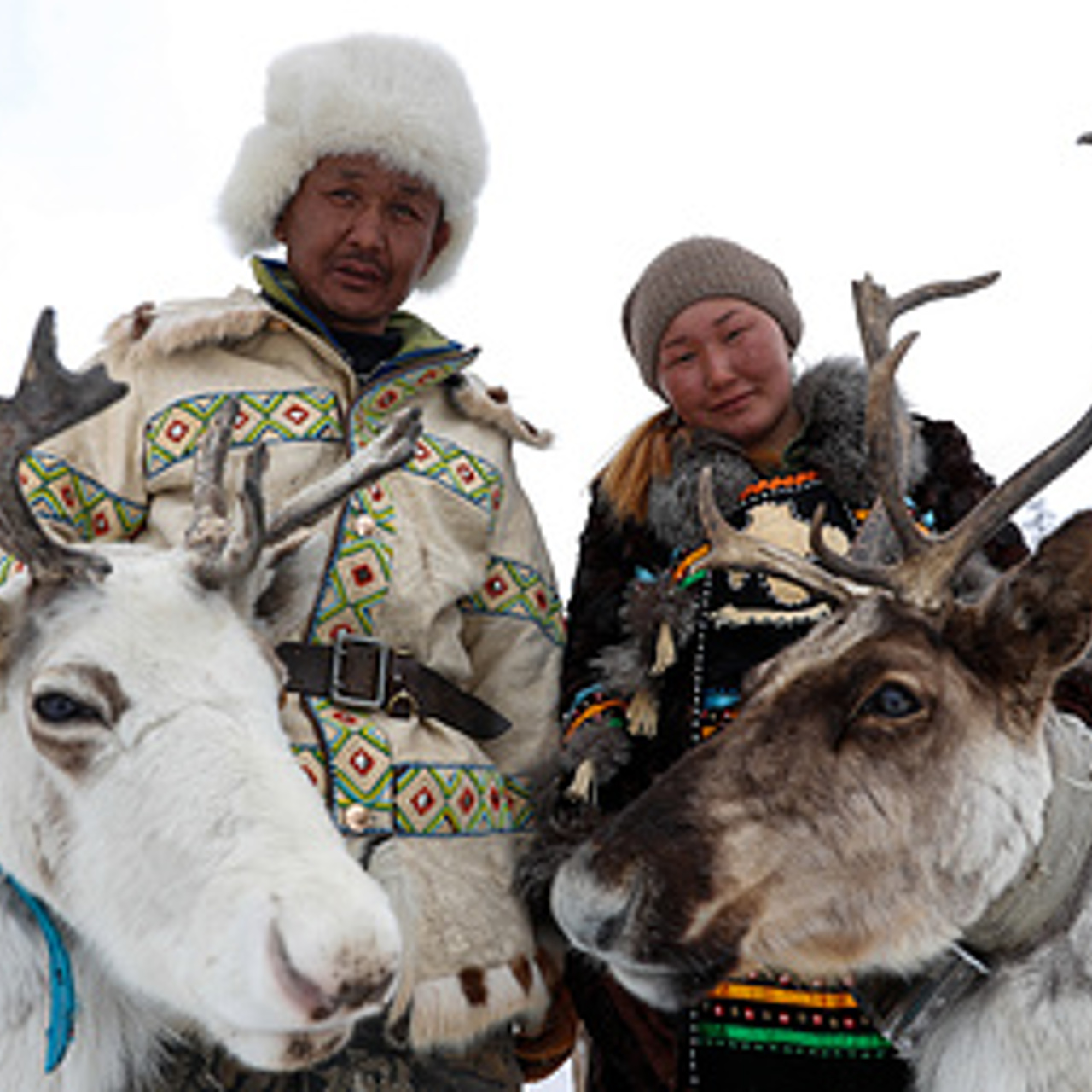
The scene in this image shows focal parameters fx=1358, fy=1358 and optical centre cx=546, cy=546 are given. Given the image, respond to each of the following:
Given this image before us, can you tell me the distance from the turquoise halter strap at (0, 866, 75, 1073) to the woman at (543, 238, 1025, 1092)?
130 centimetres

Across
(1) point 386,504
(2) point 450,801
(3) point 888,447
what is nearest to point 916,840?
(3) point 888,447

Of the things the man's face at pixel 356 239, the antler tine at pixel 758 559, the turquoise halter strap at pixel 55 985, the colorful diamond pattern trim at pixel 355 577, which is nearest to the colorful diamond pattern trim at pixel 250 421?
the colorful diamond pattern trim at pixel 355 577

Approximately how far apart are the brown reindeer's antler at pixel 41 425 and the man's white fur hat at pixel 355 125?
4.85ft

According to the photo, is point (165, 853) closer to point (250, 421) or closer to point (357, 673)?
point (357, 673)

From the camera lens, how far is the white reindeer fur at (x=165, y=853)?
6.80ft

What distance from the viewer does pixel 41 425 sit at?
8.21 feet

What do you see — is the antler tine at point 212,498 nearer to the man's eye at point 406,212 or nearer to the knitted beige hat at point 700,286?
the man's eye at point 406,212

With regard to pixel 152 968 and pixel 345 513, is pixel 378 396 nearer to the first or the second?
pixel 345 513

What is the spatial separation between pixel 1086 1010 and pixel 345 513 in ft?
6.46

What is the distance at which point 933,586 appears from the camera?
9.00ft

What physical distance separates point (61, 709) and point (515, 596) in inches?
62.3

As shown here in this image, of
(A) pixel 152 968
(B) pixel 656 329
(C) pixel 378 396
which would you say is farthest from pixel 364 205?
(A) pixel 152 968

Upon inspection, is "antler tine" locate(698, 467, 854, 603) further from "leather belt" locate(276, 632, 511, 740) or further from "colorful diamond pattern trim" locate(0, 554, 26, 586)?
"colorful diamond pattern trim" locate(0, 554, 26, 586)

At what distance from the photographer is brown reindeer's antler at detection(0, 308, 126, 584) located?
2455mm
